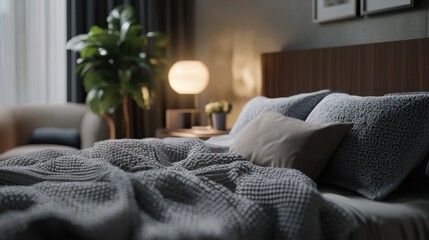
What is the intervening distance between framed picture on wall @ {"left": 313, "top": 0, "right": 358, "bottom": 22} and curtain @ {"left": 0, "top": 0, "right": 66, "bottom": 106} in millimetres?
2418

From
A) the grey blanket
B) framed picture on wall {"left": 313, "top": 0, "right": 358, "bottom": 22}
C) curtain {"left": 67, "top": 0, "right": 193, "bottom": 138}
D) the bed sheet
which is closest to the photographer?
the grey blanket

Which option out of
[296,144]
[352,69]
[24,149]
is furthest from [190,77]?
[296,144]

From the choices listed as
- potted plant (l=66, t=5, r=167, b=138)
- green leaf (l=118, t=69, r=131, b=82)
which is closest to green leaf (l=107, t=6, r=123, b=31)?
potted plant (l=66, t=5, r=167, b=138)

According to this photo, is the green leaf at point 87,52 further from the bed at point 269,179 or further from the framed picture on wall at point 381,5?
the framed picture on wall at point 381,5

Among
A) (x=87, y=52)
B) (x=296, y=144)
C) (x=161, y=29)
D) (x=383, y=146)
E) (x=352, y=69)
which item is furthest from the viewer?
(x=161, y=29)

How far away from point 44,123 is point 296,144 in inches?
113

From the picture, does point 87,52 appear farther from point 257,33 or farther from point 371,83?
point 371,83

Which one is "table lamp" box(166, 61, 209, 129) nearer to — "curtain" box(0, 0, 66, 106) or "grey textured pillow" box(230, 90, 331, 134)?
"curtain" box(0, 0, 66, 106)

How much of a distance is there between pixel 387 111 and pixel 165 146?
914 mm

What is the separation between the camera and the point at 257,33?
418cm

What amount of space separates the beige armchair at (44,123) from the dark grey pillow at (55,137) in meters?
0.05

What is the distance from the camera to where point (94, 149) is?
7.22ft

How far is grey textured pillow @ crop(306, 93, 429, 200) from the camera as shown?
2010mm

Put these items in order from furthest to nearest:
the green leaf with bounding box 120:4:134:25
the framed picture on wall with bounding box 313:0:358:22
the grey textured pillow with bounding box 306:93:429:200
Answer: the green leaf with bounding box 120:4:134:25, the framed picture on wall with bounding box 313:0:358:22, the grey textured pillow with bounding box 306:93:429:200
